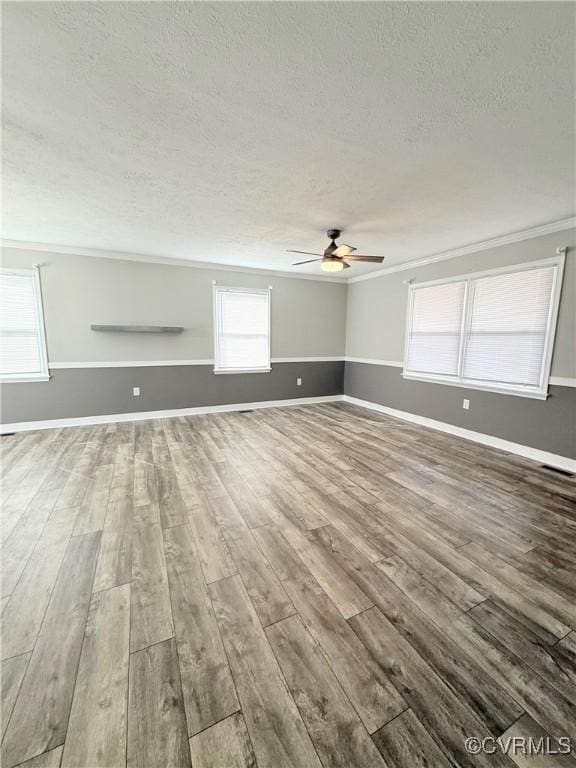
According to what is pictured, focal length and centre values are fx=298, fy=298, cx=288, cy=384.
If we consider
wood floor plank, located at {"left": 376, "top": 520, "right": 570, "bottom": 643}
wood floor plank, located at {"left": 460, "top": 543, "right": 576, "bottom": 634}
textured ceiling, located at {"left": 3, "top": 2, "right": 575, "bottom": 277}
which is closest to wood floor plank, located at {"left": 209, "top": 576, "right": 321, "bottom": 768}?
wood floor plank, located at {"left": 376, "top": 520, "right": 570, "bottom": 643}

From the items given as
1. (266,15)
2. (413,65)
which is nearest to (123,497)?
(266,15)

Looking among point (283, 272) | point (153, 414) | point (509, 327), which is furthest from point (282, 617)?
point (283, 272)

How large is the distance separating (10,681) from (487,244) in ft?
18.0

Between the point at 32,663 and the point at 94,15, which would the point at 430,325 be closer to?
the point at 94,15

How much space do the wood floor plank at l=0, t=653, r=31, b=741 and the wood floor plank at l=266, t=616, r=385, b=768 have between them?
986 mm

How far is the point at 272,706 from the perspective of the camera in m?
1.13

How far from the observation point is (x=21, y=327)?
4.21m

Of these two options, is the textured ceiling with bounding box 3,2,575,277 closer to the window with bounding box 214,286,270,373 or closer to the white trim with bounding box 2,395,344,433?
the window with bounding box 214,286,270,373

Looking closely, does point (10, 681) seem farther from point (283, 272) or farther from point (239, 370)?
point (283, 272)

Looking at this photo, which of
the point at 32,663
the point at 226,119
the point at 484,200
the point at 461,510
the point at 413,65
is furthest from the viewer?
the point at 484,200

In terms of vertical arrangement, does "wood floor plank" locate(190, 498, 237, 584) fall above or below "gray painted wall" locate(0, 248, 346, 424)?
below

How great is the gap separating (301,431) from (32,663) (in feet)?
11.6

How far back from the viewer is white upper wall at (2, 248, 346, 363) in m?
4.35

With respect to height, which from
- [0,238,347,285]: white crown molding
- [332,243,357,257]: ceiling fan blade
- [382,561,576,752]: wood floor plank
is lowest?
[382,561,576,752]: wood floor plank
